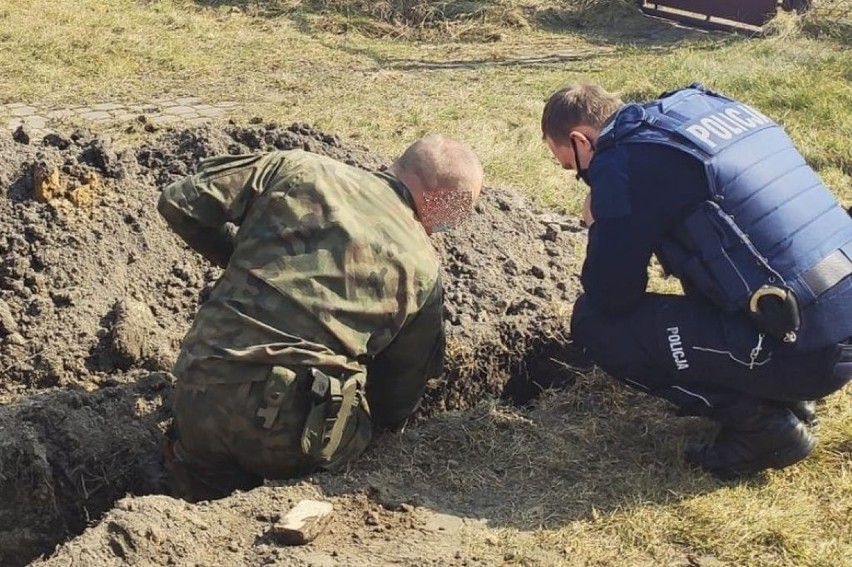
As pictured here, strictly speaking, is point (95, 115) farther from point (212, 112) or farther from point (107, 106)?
point (212, 112)

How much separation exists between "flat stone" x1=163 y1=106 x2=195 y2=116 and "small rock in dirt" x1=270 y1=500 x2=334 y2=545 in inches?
226

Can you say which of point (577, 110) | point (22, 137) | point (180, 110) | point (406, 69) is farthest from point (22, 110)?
point (577, 110)

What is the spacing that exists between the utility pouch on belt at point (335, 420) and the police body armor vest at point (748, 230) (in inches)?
45.7

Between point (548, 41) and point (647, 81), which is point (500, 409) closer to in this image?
point (647, 81)

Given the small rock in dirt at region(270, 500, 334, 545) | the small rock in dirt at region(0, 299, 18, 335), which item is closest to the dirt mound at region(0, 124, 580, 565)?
the small rock in dirt at region(0, 299, 18, 335)

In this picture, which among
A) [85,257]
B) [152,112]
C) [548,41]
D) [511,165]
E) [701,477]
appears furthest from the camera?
[548,41]

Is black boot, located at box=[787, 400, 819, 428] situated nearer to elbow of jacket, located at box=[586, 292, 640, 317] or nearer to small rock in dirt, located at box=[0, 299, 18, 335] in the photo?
elbow of jacket, located at box=[586, 292, 640, 317]

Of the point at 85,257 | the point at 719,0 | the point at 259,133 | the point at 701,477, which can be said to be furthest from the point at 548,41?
the point at 701,477

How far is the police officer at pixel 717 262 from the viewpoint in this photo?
3436mm

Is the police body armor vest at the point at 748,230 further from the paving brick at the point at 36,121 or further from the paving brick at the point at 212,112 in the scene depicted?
the paving brick at the point at 36,121

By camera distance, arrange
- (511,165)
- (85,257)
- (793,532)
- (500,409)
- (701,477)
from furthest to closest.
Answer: (511,165), (85,257), (500,409), (701,477), (793,532)

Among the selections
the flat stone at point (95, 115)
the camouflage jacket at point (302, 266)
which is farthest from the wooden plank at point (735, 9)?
the camouflage jacket at point (302, 266)

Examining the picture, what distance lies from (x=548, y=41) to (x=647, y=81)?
286 centimetres

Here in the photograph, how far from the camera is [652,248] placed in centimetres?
353
